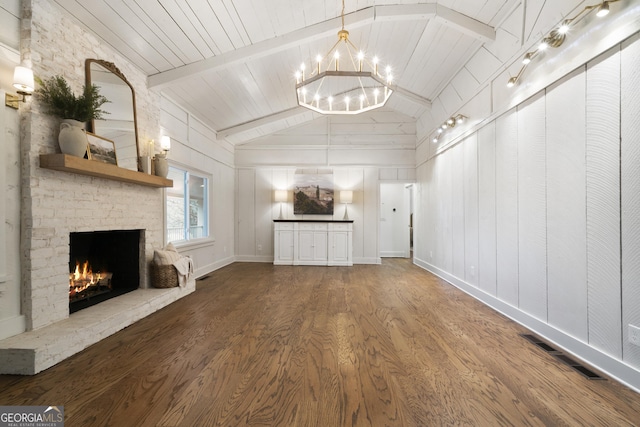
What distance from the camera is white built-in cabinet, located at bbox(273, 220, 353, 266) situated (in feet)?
22.0

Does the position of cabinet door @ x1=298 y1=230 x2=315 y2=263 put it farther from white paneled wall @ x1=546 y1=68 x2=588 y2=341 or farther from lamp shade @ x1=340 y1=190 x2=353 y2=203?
white paneled wall @ x1=546 y1=68 x2=588 y2=341

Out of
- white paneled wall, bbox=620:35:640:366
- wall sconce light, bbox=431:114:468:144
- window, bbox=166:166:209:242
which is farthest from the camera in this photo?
window, bbox=166:166:209:242

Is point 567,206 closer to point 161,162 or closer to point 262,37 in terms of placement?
point 262,37

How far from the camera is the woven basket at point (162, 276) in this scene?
379 centimetres

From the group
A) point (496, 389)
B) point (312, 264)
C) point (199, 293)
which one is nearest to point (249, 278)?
point (199, 293)

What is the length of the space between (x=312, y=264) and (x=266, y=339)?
415 centimetres

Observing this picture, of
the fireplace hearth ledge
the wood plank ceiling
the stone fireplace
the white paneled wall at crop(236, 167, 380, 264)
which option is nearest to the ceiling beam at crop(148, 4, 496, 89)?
the wood plank ceiling

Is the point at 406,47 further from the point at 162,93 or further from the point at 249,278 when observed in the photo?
the point at 249,278

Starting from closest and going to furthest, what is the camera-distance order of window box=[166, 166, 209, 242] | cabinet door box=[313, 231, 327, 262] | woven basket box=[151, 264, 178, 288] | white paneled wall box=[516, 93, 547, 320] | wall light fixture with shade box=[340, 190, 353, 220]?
1. white paneled wall box=[516, 93, 547, 320]
2. woven basket box=[151, 264, 178, 288]
3. window box=[166, 166, 209, 242]
4. cabinet door box=[313, 231, 327, 262]
5. wall light fixture with shade box=[340, 190, 353, 220]

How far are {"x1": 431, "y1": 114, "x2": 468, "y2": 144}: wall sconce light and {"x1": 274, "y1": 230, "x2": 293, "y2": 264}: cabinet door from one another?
381cm

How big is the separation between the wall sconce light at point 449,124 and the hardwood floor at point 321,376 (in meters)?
2.96

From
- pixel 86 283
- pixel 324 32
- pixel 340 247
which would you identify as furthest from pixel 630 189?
pixel 340 247

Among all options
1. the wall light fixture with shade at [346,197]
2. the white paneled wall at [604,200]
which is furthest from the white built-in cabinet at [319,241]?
the white paneled wall at [604,200]

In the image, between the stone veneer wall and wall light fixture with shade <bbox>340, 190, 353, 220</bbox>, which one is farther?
wall light fixture with shade <bbox>340, 190, 353, 220</bbox>
